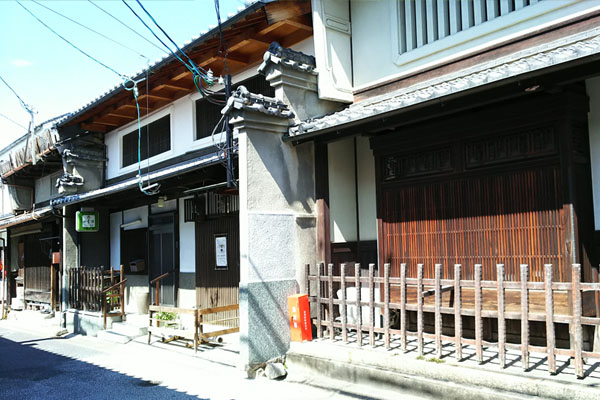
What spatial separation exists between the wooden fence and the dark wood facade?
558 millimetres

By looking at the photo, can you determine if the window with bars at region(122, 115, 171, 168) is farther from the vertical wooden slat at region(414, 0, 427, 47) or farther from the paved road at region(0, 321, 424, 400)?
the vertical wooden slat at region(414, 0, 427, 47)

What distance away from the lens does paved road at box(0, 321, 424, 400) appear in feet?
25.0

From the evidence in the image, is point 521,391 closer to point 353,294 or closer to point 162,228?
point 353,294

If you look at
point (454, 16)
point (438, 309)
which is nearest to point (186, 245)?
point (438, 309)

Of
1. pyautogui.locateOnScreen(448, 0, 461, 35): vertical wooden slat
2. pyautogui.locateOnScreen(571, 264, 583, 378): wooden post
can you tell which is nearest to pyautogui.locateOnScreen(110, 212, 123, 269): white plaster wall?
pyautogui.locateOnScreen(448, 0, 461, 35): vertical wooden slat

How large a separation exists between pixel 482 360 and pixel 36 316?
17.6 metres

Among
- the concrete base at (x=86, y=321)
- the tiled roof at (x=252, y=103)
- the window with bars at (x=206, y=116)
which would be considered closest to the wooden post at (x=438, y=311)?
the tiled roof at (x=252, y=103)

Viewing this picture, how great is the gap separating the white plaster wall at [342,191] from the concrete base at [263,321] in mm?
1475

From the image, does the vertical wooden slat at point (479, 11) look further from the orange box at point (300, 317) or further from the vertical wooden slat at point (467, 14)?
the orange box at point (300, 317)

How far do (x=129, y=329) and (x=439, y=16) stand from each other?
1023cm

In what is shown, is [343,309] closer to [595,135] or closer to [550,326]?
[550,326]

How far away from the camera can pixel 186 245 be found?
14.2m

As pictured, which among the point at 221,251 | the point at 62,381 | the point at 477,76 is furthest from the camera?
the point at 221,251

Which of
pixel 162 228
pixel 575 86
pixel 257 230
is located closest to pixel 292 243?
pixel 257 230
